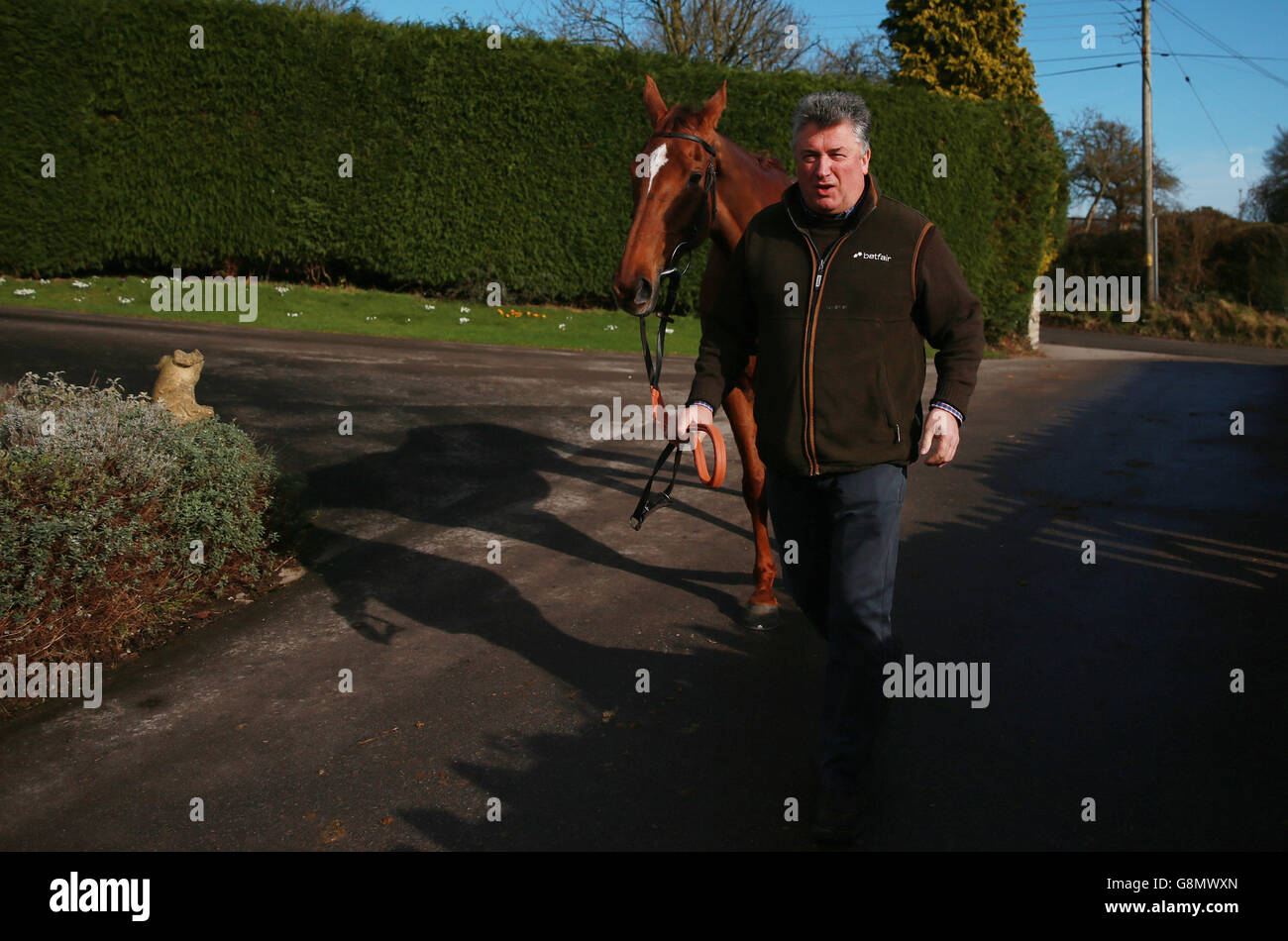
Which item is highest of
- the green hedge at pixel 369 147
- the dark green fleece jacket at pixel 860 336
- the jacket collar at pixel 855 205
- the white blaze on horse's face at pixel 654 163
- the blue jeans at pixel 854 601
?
the green hedge at pixel 369 147

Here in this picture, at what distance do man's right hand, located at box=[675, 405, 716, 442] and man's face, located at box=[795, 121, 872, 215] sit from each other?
826mm

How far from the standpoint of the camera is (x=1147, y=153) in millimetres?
29953

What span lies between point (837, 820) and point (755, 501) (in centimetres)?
276

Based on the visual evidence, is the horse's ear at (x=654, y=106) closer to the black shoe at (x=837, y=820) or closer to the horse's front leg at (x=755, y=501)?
the horse's front leg at (x=755, y=501)

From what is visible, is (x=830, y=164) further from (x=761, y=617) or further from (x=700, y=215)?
(x=761, y=617)

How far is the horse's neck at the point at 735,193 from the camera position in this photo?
547cm

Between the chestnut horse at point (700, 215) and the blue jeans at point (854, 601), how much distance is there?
1.48m

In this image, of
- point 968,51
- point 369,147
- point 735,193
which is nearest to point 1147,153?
point 968,51

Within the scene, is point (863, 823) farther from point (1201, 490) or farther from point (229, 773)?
point (1201, 490)

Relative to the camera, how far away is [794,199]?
3.70 m

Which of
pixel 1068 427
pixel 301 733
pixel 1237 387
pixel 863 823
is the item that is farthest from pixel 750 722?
pixel 1237 387

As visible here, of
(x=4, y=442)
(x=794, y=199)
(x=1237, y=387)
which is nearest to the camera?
(x=794, y=199)

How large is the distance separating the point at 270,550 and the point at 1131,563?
5.32 m

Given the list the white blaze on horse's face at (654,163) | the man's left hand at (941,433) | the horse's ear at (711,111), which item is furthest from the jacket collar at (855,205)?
the horse's ear at (711,111)
